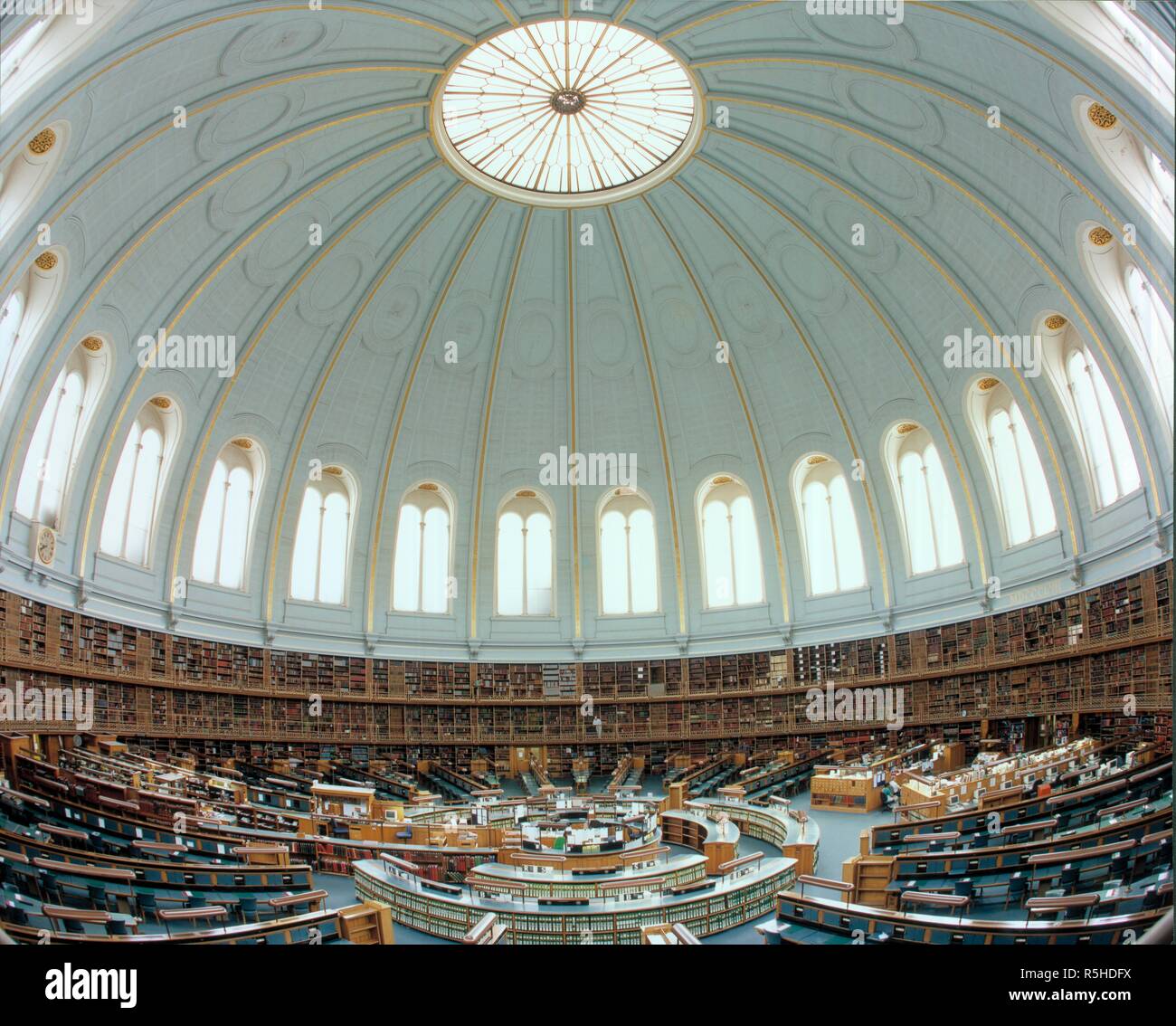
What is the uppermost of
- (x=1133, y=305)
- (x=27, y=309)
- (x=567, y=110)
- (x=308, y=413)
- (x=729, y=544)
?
(x=567, y=110)

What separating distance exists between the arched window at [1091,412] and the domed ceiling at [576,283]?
480mm

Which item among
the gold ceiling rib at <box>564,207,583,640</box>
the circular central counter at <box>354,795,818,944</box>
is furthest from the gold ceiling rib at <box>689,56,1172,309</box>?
the circular central counter at <box>354,795,818,944</box>

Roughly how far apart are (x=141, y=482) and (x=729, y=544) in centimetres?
2064

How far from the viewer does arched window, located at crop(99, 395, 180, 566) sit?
83.8 ft

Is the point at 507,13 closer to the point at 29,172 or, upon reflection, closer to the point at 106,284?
the point at 29,172

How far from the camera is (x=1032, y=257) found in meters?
22.4

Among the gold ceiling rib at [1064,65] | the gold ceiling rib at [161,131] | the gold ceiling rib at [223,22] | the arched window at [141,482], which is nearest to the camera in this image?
the gold ceiling rib at [1064,65]

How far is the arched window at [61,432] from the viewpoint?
22.0 metres

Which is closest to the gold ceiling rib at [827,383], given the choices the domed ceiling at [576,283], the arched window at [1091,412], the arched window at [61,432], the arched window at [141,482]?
the domed ceiling at [576,283]

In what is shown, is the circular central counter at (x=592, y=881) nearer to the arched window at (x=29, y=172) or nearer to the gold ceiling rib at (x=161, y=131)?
the arched window at (x=29, y=172)

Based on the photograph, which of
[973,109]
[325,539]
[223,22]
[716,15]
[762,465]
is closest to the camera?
[223,22]

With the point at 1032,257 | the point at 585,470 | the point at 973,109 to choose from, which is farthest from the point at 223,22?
the point at 1032,257
